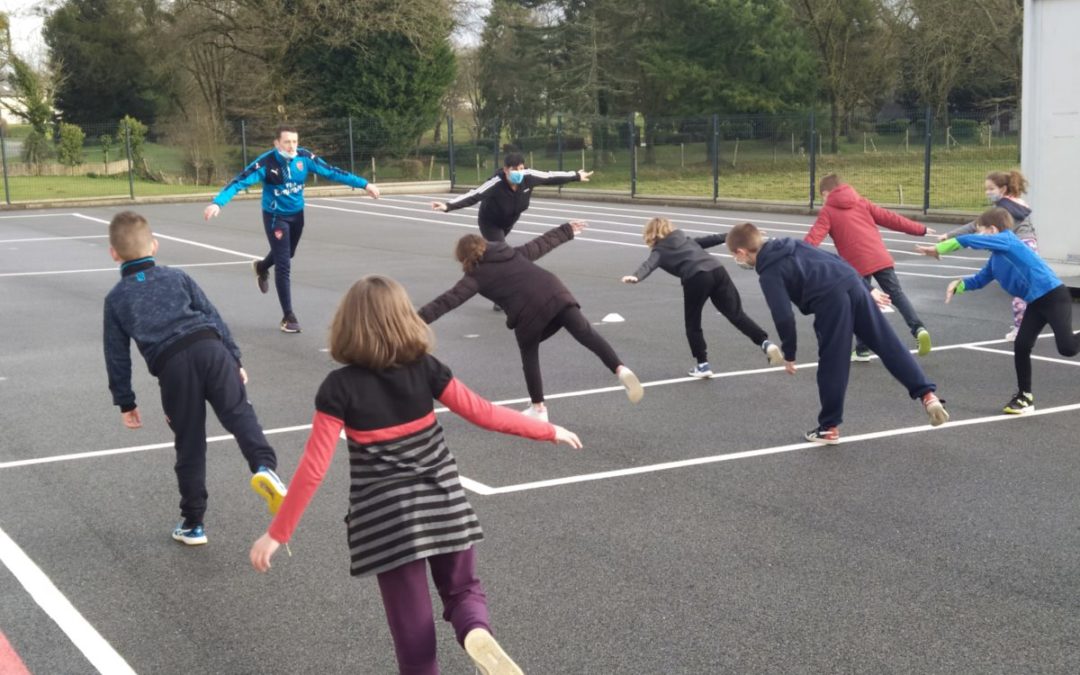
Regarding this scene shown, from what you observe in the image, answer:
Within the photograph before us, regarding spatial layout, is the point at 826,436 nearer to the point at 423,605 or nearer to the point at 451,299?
the point at 451,299

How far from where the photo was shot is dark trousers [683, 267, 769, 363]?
9.88 metres

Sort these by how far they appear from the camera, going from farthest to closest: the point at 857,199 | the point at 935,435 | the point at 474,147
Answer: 1. the point at 474,147
2. the point at 857,199
3. the point at 935,435

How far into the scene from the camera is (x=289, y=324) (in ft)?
41.6

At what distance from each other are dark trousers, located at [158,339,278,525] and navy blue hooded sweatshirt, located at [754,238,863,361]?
345 centimetres

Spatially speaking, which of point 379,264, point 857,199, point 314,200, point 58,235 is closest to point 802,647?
point 857,199

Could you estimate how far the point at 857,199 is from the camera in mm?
10438

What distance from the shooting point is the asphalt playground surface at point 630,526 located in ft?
15.9

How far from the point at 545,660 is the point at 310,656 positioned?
0.92m

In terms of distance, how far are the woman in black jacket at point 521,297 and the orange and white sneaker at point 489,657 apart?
4.12m

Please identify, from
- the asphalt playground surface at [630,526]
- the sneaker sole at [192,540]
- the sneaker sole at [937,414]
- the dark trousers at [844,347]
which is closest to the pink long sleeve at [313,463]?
the asphalt playground surface at [630,526]

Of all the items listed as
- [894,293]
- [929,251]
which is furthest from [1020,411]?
[894,293]

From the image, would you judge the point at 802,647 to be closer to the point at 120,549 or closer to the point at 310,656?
the point at 310,656

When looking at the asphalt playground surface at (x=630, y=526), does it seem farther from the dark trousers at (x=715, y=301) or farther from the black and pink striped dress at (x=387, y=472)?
the black and pink striped dress at (x=387, y=472)

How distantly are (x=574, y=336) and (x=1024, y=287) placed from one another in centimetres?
324
